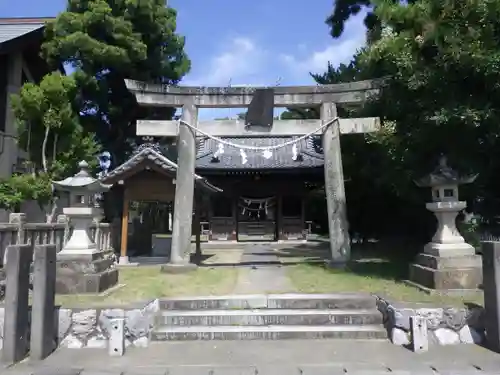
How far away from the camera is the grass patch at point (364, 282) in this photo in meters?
7.12

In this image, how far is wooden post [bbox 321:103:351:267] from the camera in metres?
11.0

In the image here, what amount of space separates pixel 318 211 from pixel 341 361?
65.5ft

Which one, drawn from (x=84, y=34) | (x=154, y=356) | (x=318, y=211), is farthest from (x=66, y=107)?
(x=318, y=211)

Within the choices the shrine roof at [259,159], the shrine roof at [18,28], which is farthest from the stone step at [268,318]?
the shrine roof at [259,159]

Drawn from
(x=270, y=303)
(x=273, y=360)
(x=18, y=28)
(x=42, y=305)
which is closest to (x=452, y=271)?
(x=270, y=303)

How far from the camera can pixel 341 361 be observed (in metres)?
5.49

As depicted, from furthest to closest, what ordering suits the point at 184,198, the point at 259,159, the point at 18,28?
the point at 259,159, the point at 18,28, the point at 184,198

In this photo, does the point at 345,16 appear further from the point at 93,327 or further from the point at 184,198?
the point at 93,327

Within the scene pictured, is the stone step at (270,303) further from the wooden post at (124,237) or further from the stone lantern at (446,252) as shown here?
the wooden post at (124,237)

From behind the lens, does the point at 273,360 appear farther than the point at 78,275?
No

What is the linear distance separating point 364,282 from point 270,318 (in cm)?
282

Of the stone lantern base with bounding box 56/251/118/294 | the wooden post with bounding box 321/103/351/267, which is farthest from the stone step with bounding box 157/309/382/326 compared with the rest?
the wooden post with bounding box 321/103/351/267

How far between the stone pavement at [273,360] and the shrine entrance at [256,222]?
17.8m

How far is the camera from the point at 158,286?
8688 mm
